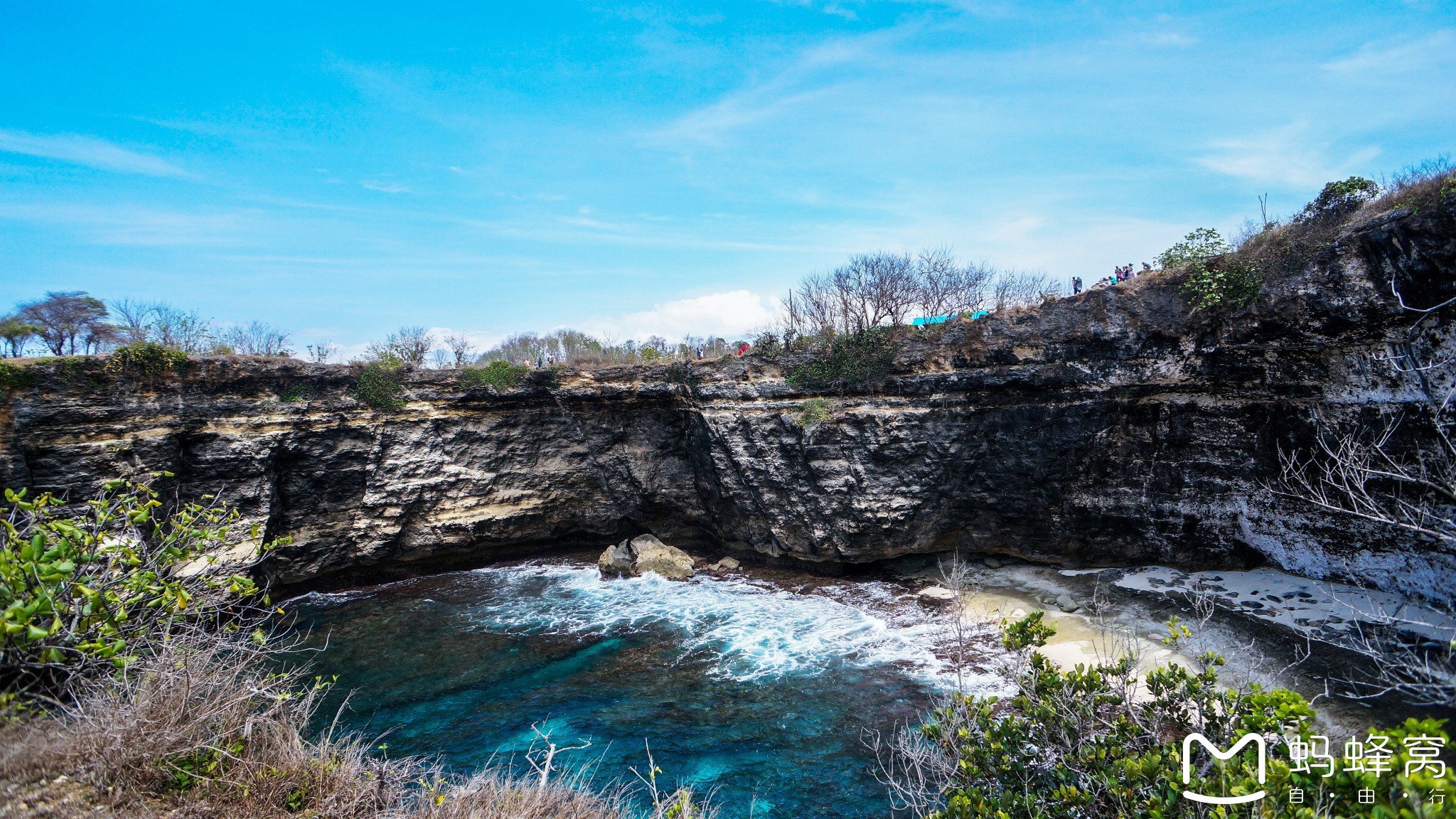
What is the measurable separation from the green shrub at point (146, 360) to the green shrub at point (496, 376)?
793 cm

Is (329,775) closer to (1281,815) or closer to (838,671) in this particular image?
(1281,815)

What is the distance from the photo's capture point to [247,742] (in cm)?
688

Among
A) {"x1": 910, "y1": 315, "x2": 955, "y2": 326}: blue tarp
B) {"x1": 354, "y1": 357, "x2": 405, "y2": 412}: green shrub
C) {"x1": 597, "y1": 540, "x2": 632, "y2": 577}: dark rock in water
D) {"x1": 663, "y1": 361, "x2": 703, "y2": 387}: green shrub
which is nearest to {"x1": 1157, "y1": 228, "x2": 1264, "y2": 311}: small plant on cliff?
{"x1": 910, "y1": 315, "x2": 955, "y2": 326}: blue tarp

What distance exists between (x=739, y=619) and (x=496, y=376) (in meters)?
12.6

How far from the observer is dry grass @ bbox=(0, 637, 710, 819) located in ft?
18.0

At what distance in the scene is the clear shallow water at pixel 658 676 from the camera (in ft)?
38.3

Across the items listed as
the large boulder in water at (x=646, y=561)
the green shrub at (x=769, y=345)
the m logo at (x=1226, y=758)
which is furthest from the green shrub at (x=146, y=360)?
the m logo at (x=1226, y=758)

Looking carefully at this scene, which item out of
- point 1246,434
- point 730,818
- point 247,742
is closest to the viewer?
point 247,742

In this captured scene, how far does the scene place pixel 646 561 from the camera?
2273 cm

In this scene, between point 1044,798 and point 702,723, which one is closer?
point 1044,798

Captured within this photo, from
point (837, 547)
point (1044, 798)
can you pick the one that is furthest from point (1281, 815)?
point (837, 547)

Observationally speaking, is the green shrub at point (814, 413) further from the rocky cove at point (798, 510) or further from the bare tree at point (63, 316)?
the bare tree at point (63, 316)

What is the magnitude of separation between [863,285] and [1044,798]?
699 inches

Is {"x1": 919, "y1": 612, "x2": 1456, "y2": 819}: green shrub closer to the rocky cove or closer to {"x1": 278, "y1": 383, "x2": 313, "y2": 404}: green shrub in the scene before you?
the rocky cove
